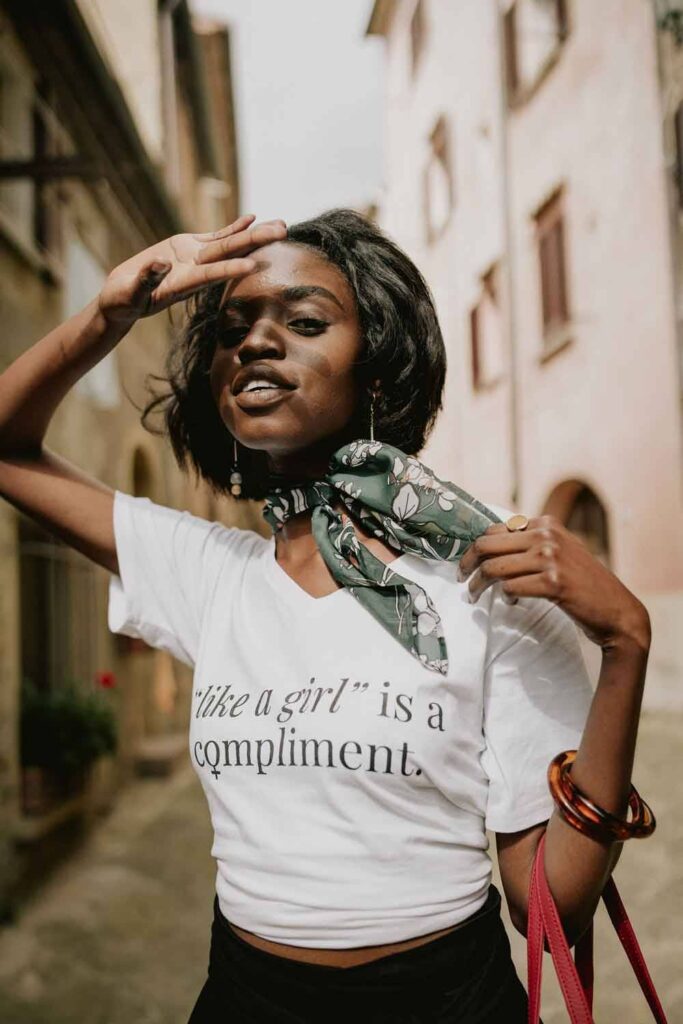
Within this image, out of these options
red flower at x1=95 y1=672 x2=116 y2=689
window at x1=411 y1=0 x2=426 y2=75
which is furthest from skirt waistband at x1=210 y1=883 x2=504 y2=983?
window at x1=411 y1=0 x2=426 y2=75

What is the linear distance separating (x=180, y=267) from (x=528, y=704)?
→ 2.47 feet

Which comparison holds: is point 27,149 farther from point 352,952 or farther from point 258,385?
point 352,952

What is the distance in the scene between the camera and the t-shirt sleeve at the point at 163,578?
145 centimetres

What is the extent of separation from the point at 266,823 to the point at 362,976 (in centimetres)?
21

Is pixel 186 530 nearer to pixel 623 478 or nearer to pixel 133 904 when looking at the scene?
pixel 133 904

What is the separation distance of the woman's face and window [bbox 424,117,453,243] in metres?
8.18

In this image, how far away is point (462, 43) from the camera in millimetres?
9352

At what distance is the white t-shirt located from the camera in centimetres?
113

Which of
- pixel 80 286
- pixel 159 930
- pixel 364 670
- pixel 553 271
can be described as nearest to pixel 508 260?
pixel 553 271

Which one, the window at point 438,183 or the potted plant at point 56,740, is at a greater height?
the window at point 438,183

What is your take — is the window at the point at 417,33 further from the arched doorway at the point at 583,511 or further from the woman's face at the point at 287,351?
the woman's face at the point at 287,351

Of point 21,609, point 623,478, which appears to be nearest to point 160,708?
Result: point 21,609

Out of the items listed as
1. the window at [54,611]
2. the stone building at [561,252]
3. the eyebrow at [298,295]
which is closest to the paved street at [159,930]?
the window at [54,611]

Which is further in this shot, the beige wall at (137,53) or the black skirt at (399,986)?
the beige wall at (137,53)
